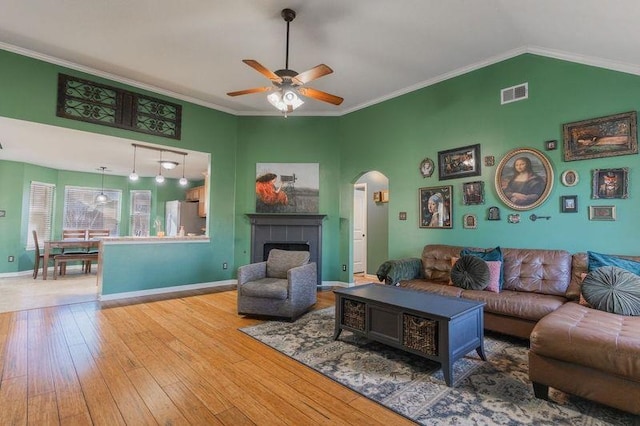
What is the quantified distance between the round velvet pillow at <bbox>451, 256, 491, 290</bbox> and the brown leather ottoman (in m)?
1.09

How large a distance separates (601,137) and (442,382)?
310 cm

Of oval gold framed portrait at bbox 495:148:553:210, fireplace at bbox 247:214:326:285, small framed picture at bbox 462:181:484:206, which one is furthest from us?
fireplace at bbox 247:214:326:285

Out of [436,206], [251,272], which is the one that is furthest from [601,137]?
[251,272]

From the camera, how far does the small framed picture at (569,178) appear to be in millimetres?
3385

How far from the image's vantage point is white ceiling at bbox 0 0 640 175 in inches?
117

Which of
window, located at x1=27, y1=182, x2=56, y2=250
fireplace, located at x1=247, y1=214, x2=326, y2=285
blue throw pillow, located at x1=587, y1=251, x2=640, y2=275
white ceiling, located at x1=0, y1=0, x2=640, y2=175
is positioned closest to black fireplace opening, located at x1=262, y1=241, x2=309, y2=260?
fireplace, located at x1=247, y1=214, x2=326, y2=285

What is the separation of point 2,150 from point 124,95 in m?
3.66

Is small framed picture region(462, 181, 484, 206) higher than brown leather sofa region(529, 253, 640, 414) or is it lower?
higher

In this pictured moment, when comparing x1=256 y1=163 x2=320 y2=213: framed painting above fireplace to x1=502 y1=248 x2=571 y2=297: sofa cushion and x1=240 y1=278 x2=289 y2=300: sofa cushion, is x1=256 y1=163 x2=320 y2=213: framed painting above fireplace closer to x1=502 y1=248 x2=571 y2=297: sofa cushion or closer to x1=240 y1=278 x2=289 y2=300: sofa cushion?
x1=240 y1=278 x2=289 y2=300: sofa cushion

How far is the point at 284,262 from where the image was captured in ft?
13.9

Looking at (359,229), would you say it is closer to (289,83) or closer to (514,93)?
(514,93)

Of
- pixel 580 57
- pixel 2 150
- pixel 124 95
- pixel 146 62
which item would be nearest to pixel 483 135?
pixel 580 57

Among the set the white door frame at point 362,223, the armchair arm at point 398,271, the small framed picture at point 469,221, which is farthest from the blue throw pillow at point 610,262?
the white door frame at point 362,223

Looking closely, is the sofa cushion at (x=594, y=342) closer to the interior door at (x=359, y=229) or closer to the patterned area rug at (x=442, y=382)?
the patterned area rug at (x=442, y=382)
